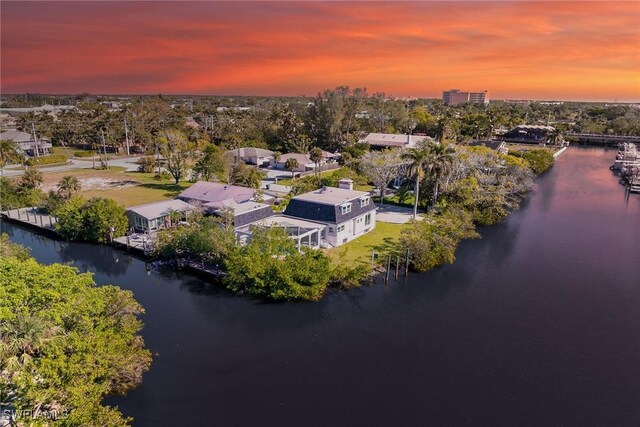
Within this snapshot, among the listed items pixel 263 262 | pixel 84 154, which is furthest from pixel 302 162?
pixel 263 262

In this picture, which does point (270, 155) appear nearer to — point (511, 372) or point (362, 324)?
point (362, 324)

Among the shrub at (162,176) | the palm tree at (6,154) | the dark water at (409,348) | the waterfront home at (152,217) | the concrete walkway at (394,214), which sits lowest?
the dark water at (409,348)

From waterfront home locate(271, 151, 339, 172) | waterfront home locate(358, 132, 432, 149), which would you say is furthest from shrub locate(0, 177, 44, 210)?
waterfront home locate(358, 132, 432, 149)

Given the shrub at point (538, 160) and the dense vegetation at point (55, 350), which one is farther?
the shrub at point (538, 160)

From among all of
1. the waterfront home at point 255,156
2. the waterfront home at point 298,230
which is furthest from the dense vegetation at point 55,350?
the waterfront home at point 255,156

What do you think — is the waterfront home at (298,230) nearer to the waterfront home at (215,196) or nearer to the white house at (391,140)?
the waterfront home at (215,196)

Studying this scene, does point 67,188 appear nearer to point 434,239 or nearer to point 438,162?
point 434,239
